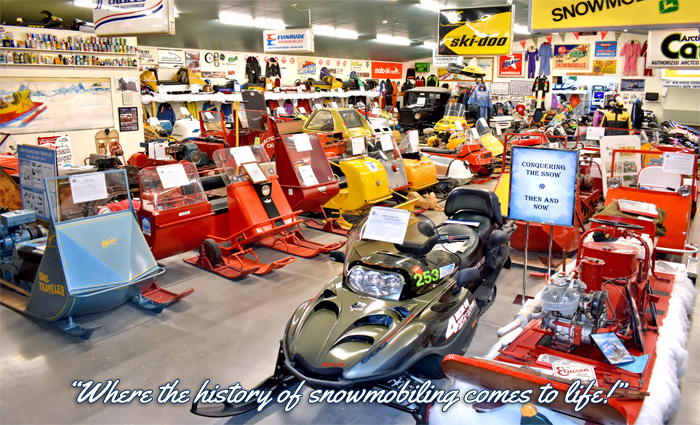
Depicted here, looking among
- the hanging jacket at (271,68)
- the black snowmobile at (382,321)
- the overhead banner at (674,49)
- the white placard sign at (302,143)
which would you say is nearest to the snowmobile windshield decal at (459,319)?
the black snowmobile at (382,321)

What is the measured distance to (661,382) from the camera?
10.2ft

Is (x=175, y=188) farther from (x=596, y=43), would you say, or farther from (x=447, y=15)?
(x=596, y=43)

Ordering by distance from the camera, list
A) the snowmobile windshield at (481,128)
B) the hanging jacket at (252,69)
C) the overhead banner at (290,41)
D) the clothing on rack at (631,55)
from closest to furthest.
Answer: the snowmobile windshield at (481,128) < the overhead banner at (290,41) < the hanging jacket at (252,69) < the clothing on rack at (631,55)

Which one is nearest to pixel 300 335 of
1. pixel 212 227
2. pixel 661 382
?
pixel 661 382

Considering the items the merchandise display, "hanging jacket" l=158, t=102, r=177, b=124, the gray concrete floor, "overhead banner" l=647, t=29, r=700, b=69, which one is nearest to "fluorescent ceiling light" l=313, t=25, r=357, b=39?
"hanging jacket" l=158, t=102, r=177, b=124

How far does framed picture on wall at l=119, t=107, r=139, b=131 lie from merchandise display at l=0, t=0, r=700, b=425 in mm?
66

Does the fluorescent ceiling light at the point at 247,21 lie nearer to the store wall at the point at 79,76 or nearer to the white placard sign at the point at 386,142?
the store wall at the point at 79,76

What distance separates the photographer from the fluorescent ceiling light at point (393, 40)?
18938 mm

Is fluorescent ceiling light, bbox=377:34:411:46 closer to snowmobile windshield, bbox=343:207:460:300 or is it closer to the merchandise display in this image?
the merchandise display

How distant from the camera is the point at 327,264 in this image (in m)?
6.06

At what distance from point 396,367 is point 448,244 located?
4.79ft

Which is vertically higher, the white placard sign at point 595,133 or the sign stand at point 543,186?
the white placard sign at point 595,133

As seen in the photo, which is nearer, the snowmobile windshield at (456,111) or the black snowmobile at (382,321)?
the black snowmobile at (382,321)

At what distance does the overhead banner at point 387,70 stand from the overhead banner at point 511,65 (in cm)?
519
